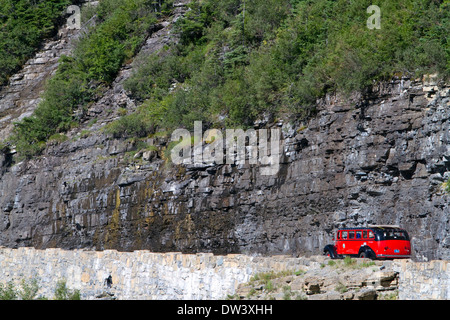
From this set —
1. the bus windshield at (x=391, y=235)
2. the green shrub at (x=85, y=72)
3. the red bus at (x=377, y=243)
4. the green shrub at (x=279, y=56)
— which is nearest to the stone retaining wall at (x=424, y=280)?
the red bus at (x=377, y=243)

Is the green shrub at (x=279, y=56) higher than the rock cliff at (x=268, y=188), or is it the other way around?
the green shrub at (x=279, y=56)

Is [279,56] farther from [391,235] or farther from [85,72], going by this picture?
[85,72]

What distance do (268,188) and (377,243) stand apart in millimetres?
9915

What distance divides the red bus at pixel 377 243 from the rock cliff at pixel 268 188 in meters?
2.25

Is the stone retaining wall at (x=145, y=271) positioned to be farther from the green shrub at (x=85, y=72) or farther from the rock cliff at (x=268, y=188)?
the green shrub at (x=85, y=72)

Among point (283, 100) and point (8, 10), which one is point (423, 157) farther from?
point (8, 10)

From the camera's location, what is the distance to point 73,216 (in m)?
43.6

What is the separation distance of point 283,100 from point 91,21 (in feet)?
117

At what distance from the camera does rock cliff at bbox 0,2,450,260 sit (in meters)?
27.4

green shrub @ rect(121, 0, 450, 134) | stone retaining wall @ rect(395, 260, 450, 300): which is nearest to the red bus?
stone retaining wall @ rect(395, 260, 450, 300)

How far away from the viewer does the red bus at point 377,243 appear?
2336 cm

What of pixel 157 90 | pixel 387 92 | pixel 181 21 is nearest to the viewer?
pixel 387 92

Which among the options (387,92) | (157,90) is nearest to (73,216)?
(157,90)

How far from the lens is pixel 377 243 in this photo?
23.4 m
